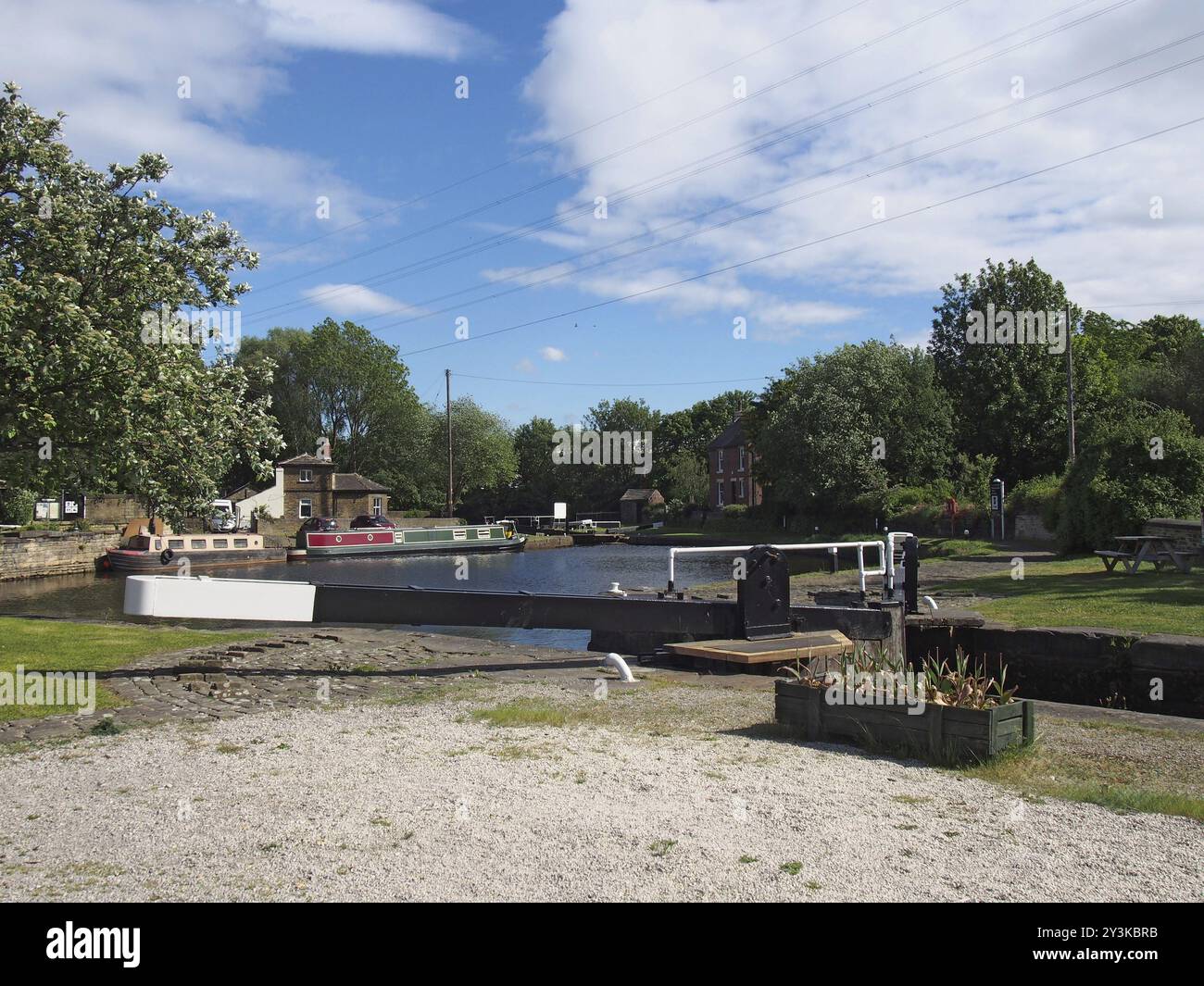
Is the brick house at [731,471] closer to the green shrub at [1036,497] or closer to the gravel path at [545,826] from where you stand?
the green shrub at [1036,497]

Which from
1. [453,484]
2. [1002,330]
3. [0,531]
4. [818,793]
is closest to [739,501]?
[453,484]

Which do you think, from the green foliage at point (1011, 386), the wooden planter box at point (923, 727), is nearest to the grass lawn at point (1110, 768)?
the wooden planter box at point (923, 727)

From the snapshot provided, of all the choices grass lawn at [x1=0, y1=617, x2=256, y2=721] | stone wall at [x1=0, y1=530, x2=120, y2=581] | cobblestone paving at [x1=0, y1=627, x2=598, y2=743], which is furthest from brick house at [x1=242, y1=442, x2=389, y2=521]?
cobblestone paving at [x1=0, y1=627, x2=598, y2=743]

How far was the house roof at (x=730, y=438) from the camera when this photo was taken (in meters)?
83.8

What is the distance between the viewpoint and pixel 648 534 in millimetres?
75250

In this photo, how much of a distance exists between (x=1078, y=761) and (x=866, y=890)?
3312 millimetres

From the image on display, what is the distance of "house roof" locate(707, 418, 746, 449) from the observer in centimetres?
8381

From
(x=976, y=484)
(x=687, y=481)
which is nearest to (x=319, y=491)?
(x=687, y=481)

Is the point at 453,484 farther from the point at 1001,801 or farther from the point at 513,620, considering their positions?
the point at 1001,801

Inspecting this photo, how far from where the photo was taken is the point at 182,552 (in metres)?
49.7

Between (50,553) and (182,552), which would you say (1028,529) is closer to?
(182,552)

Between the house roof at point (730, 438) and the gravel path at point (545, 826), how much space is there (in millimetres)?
75792

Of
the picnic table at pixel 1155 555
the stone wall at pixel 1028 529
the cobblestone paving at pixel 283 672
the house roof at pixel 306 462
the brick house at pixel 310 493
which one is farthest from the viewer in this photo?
the house roof at pixel 306 462

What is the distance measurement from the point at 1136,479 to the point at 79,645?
23.8 meters
